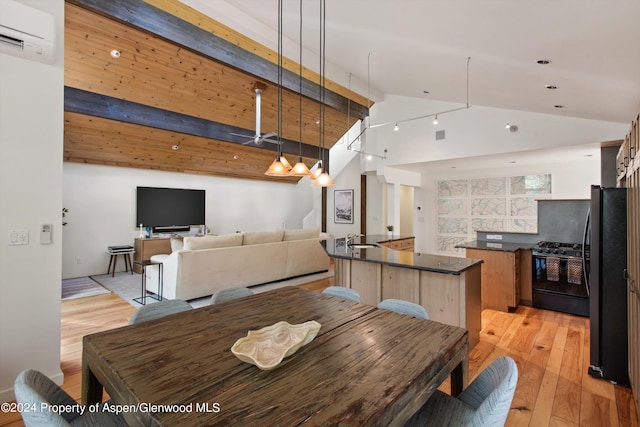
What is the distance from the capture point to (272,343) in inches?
54.2

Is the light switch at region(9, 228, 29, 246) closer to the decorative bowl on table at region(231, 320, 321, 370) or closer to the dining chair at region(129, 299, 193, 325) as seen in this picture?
the dining chair at region(129, 299, 193, 325)

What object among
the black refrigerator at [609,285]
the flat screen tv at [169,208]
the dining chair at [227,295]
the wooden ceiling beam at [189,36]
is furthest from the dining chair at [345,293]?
the flat screen tv at [169,208]

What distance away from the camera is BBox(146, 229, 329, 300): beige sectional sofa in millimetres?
4352

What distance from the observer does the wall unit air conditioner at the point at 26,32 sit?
6.47 ft

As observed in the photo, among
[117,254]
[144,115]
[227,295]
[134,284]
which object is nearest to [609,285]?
[227,295]

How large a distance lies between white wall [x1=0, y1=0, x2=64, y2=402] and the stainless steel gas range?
526 cm

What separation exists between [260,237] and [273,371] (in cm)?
418

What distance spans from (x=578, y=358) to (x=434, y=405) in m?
2.37

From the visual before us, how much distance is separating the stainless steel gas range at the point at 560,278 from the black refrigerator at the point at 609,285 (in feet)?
5.13

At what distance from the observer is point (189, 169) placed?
767 centimetres

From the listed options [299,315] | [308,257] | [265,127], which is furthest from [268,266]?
[299,315]

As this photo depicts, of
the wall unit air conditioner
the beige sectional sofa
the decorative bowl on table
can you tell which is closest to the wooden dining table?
the decorative bowl on table

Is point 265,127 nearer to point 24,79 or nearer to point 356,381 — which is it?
point 24,79

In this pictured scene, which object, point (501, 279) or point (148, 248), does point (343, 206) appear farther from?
point (501, 279)
